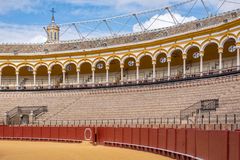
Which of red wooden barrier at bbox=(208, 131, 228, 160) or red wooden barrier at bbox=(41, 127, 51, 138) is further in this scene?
red wooden barrier at bbox=(41, 127, 51, 138)

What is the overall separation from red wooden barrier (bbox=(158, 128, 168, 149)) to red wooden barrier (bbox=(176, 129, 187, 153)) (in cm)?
158

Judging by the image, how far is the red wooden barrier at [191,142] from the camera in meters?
15.3

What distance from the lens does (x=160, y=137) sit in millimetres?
20016

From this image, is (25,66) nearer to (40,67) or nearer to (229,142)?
(40,67)

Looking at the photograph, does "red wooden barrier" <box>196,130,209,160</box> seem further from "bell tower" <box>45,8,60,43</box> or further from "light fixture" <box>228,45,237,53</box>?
"bell tower" <box>45,8,60,43</box>

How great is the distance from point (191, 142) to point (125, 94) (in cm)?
2056

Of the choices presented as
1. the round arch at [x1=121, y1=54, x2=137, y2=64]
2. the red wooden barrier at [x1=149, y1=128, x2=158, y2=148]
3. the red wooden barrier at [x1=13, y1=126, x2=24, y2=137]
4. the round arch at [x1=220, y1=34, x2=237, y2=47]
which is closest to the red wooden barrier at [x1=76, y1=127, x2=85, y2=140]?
the red wooden barrier at [x1=13, y1=126, x2=24, y2=137]

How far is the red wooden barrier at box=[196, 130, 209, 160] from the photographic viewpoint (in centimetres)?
1343

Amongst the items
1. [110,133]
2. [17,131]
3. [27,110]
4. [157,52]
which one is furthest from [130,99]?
[27,110]

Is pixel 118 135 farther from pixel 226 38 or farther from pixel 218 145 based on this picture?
pixel 218 145

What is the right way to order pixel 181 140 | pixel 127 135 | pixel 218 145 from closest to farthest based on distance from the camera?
pixel 218 145, pixel 181 140, pixel 127 135

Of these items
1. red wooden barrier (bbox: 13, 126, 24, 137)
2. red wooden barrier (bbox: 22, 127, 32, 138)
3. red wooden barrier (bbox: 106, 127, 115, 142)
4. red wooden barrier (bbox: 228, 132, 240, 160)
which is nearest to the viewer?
red wooden barrier (bbox: 228, 132, 240, 160)

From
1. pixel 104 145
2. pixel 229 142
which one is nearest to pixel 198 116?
pixel 104 145

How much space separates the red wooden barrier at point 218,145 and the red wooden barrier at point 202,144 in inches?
18.7
